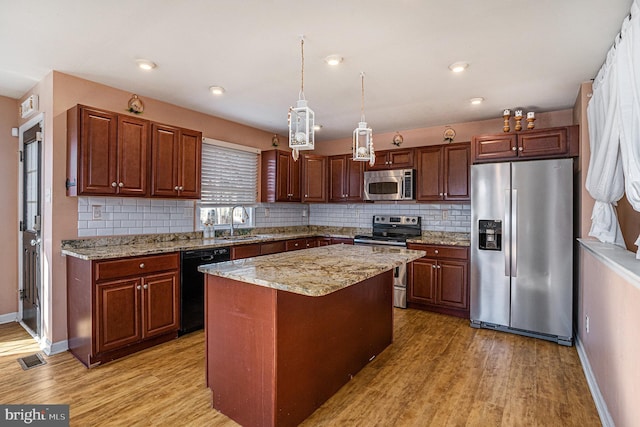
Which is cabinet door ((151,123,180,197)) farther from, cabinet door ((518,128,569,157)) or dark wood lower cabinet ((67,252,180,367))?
cabinet door ((518,128,569,157))

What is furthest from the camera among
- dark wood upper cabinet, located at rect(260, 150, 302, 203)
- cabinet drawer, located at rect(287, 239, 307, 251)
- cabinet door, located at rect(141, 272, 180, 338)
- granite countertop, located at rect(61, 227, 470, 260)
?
dark wood upper cabinet, located at rect(260, 150, 302, 203)

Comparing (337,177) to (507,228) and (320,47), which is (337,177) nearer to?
(507,228)

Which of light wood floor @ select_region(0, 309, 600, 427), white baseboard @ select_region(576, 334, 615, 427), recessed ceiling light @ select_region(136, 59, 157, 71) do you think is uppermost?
recessed ceiling light @ select_region(136, 59, 157, 71)

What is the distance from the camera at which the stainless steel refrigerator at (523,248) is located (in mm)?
3291

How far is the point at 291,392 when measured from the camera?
192 cm

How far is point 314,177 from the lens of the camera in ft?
17.5

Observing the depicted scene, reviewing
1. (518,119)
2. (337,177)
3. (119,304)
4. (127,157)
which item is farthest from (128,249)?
(518,119)

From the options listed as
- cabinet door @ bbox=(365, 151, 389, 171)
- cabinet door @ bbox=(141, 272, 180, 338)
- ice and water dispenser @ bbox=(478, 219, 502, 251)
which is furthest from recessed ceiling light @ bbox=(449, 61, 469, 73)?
cabinet door @ bbox=(141, 272, 180, 338)

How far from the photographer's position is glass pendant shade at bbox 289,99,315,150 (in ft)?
6.50

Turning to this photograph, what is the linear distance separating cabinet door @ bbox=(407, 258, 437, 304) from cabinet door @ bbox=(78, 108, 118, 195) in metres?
3.50

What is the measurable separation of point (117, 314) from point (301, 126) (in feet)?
7.43

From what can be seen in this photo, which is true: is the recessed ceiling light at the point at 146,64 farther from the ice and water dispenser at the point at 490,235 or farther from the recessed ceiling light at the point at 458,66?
the ice and water dispenser at the point at 490,235

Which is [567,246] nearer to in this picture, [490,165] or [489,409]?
[490,165]

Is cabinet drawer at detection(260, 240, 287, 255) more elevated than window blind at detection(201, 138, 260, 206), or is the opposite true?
window blind at detection(201, 138, 260, 206)
